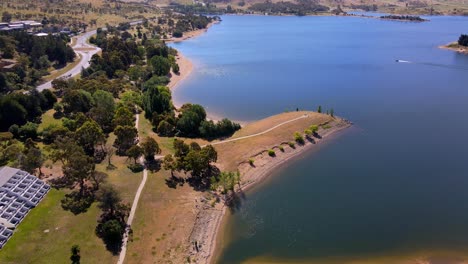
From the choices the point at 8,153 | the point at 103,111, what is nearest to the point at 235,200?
the point at 103,111

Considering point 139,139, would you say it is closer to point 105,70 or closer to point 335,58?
point 105,70

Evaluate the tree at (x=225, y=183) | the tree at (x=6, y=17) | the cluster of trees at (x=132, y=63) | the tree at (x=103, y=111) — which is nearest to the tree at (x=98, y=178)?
the tree at (x=225, y=183)

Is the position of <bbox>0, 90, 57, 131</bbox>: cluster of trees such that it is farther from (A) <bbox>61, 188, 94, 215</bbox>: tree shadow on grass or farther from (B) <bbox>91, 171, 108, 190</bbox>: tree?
(A) <bbox>61, 188, 94, 215</bbox>: tree shadow on grass

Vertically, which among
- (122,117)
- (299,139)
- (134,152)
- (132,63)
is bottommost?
(299,139)

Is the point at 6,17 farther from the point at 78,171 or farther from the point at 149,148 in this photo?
the point at 78,171

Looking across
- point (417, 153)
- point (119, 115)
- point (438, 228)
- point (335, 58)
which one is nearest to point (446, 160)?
point (417, 153)

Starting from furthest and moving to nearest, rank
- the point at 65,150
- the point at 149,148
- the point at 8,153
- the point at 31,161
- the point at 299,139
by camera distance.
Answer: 1. the point at 299,139
2. the point at 149,148
3. the point at 8,153
4. the point at 65,150
5. the point at 31,161
